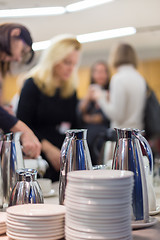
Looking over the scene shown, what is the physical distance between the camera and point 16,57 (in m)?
1.81

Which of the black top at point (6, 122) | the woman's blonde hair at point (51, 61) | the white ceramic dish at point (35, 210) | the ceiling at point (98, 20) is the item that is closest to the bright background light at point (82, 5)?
the ceiling at point (98, 20)

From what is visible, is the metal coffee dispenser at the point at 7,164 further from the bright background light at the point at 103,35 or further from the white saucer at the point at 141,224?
the bright background light at the point at 103,35

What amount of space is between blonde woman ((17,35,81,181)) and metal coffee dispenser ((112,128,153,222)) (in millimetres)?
837

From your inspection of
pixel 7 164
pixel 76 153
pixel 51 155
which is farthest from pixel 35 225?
pixel 51 155

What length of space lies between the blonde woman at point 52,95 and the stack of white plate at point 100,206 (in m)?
1.04

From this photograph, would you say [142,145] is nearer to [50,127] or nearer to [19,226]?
[19,226]

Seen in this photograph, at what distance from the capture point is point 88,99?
305 cm

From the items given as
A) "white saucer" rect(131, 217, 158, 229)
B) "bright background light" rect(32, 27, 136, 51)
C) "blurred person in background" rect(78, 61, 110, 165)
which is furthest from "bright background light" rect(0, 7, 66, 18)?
"white saucer" rect(131, 217, 158, 229)

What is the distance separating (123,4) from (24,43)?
30.1 inches

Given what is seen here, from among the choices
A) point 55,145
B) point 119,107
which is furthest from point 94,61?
point 55,145

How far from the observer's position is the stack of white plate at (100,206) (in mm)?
873

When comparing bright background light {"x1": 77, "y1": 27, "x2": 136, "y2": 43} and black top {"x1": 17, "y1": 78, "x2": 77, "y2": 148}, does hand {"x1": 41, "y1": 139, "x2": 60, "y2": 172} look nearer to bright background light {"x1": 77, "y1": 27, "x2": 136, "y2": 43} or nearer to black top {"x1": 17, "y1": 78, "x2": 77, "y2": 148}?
black top {"x1": 17, "y1": 78, "x2": 77, "y2": 148}

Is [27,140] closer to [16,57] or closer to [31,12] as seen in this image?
[16,57]

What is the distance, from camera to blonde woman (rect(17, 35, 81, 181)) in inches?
79.9
